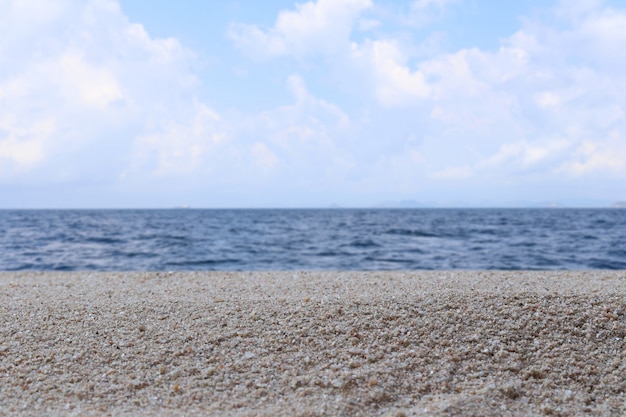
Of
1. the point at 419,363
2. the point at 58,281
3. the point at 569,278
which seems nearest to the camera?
the point at 419,363

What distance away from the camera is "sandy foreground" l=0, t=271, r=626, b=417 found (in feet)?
12.4

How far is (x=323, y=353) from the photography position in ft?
14.5

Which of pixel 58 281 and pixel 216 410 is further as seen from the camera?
pixel 58 281

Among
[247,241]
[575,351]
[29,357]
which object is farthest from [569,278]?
[247,241]

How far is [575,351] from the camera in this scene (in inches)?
176

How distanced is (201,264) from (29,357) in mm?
10212

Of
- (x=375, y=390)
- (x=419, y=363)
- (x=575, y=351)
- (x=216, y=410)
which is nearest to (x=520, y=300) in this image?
(x=575, y=351)

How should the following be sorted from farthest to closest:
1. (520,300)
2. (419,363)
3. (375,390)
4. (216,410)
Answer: (520,300)
(419,363)
(375,390)
(216,410)

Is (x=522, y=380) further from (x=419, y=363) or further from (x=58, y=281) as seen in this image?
(x=58, y=281)

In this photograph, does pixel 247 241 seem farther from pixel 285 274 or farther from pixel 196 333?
pixel 196 333

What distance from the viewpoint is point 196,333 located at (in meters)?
4.82

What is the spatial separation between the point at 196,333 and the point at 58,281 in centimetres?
481

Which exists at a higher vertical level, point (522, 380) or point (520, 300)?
point (520, 300)

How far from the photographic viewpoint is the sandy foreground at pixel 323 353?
378cm
